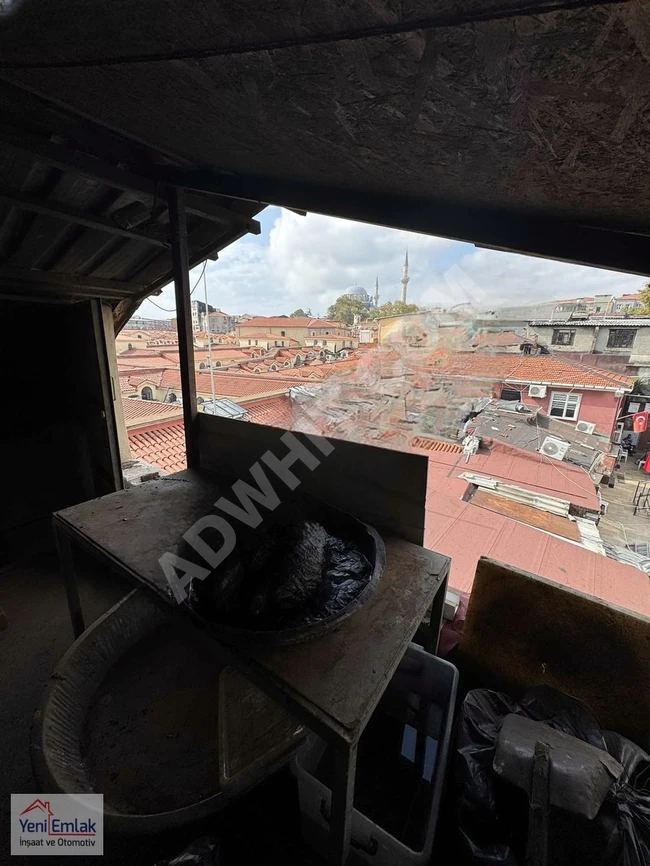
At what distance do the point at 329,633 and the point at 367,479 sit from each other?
0.56 metres

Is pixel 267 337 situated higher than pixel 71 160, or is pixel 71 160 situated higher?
pixel 71 160

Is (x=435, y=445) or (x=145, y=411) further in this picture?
(x=145, y=411)

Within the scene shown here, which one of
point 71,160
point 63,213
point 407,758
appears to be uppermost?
point 71,160

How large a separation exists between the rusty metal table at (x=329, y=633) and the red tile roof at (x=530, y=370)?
0.76 m

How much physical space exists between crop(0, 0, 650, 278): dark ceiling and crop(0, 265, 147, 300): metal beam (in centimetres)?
138

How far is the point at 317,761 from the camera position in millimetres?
1238

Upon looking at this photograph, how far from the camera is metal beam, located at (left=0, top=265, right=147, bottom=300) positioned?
2.10 meters

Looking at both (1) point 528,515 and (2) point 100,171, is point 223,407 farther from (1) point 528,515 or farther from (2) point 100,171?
(1) point 528,515

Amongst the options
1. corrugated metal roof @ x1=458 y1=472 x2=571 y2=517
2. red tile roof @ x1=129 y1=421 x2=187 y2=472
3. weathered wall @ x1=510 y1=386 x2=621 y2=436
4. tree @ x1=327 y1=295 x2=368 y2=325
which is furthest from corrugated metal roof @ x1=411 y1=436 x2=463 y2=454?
red tile roof @ x1=129 y1=421 x2=187 y2=472

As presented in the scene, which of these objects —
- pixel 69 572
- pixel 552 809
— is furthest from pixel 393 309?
pixel 69 572

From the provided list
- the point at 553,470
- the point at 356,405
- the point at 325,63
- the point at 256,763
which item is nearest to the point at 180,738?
the point at 256,763

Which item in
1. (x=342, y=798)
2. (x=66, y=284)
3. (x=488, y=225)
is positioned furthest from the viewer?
(x=66, y=284)

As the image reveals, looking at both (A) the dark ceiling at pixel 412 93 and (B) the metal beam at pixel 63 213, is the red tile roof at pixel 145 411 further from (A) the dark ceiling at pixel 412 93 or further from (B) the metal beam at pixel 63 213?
(A) the dark ceiling at pixel 412 93

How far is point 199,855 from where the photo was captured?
37.5 inches
